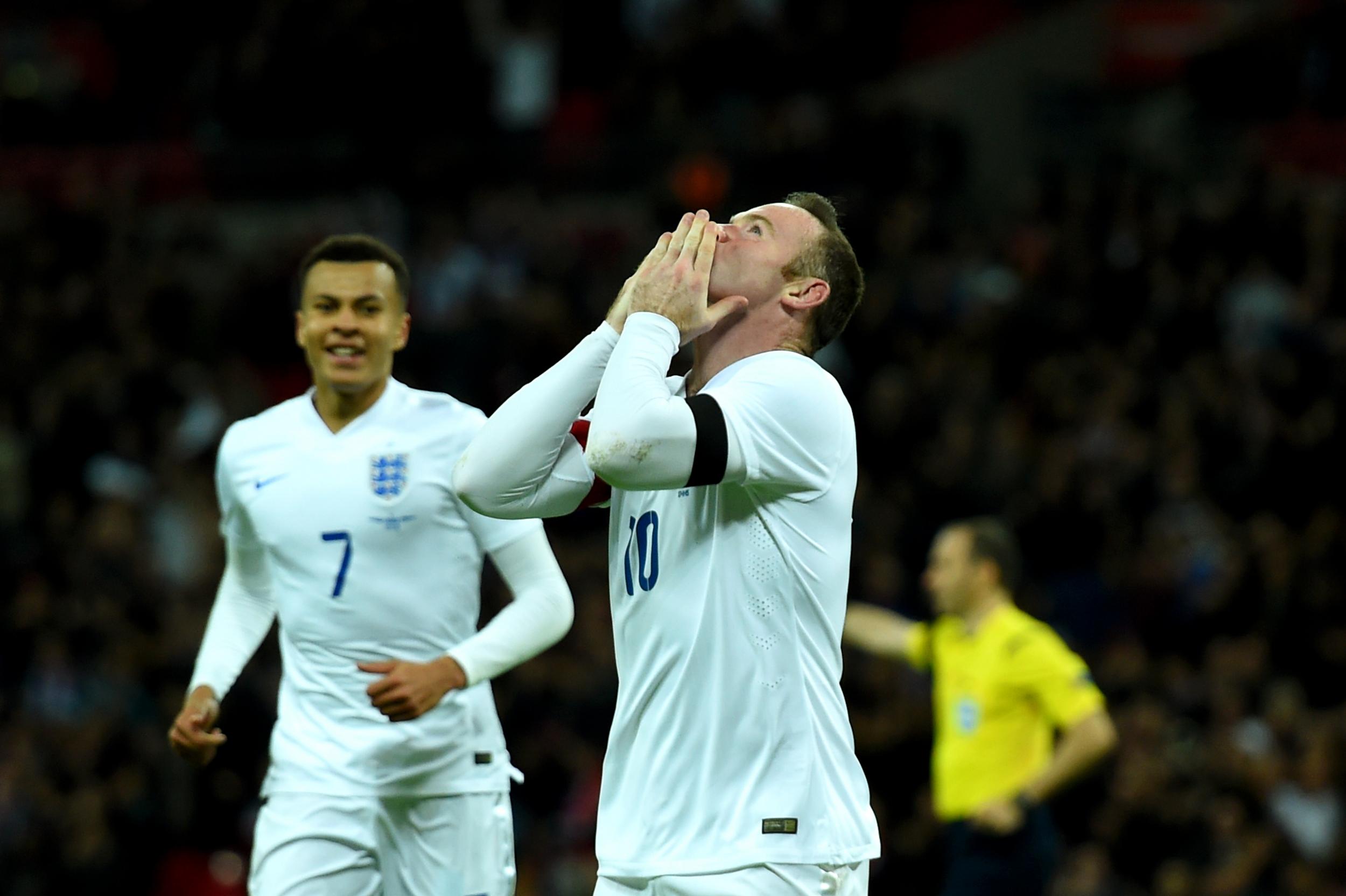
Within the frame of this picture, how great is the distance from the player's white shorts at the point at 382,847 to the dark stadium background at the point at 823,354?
4.64 metres

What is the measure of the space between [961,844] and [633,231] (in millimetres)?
8425

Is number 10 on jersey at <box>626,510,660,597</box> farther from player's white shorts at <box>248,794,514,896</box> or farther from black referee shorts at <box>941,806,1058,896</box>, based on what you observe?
black referee shorts at <box>941,806,1058,896</box>

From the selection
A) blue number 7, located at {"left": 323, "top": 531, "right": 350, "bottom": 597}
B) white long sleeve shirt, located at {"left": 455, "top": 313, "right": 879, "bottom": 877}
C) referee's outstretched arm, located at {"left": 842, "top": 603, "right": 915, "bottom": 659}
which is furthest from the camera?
referee's outstretched arm, located at {"left": 842, "top": 603, "right": 915, "bottom": 659}

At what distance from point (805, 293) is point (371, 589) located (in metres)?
1.82

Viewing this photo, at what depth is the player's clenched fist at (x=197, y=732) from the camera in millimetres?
5129

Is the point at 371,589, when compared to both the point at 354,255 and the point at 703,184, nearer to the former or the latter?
the point at 354,255

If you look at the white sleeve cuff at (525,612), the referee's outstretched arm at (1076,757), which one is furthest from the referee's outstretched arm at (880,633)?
the white sleeve cuff at (525,612)

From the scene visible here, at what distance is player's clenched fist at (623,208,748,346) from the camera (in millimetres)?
3990

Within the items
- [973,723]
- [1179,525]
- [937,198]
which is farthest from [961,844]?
[937,198]

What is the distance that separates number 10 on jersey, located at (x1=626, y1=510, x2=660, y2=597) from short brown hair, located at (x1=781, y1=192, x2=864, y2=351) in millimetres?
578

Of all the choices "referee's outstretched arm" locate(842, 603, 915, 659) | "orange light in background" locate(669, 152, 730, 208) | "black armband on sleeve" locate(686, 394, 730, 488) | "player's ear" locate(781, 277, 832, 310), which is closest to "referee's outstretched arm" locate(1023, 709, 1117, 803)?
"referee's outstretched arm" locate(842, 603, 915, 659)

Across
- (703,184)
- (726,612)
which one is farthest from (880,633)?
(703,184)

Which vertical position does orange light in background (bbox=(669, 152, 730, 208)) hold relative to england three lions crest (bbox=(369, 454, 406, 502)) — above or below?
above

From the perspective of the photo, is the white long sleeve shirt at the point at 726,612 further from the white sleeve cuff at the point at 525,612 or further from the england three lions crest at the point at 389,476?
the england three lions crest at the point at 389,476
